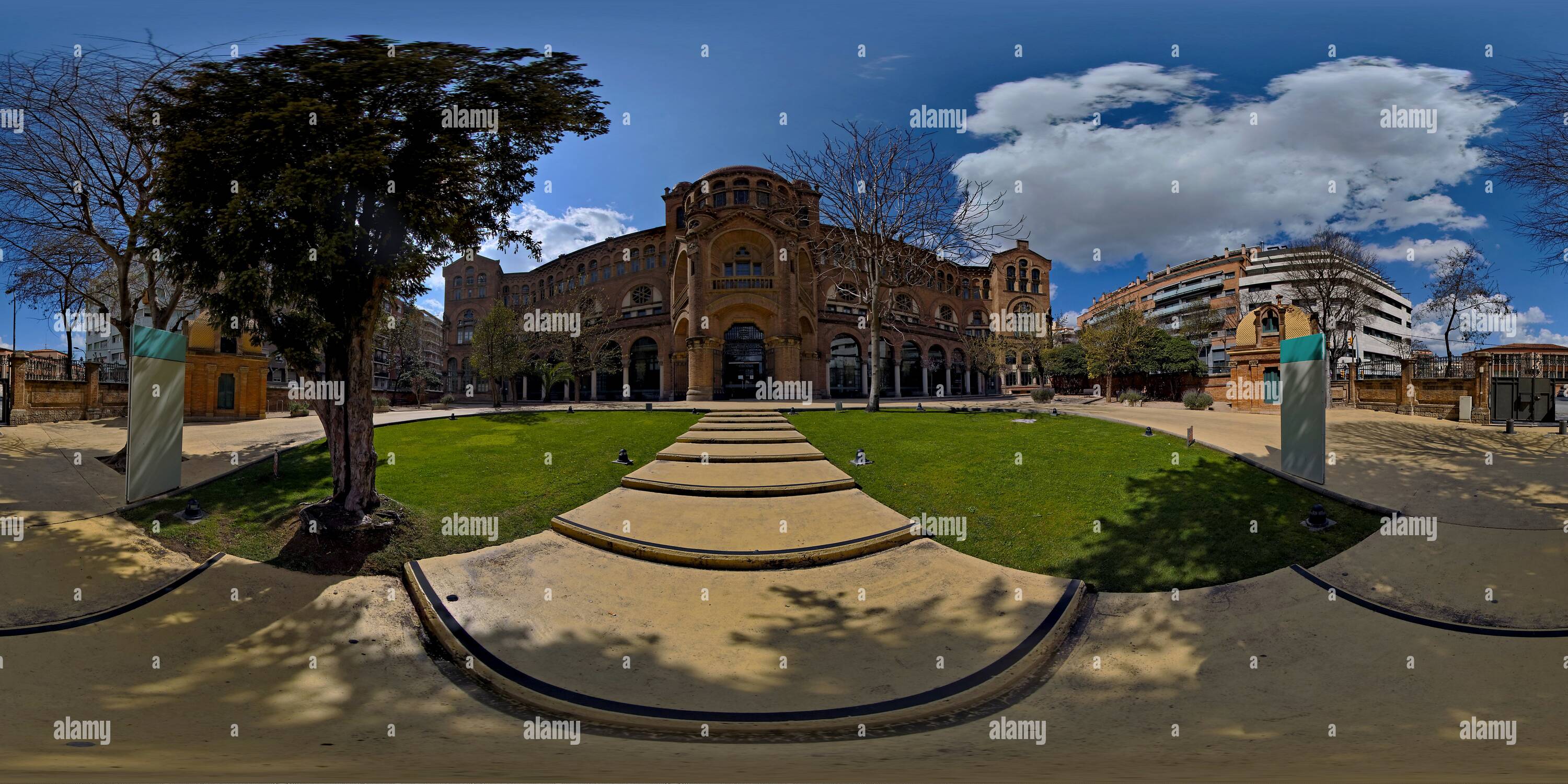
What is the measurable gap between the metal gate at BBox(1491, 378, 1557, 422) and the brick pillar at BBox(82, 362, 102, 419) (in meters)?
47.2

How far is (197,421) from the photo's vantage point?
20344 mm

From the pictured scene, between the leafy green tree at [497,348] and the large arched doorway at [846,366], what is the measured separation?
871 inches

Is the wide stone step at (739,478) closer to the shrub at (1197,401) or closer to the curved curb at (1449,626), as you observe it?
the curved curb at (1449,626)

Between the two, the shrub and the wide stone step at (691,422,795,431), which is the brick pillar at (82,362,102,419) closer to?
the wide stone step at (691,422,795,431)

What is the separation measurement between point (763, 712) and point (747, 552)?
2848mm

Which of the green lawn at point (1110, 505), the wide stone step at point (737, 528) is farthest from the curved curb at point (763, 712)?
the wide stone step at point (737, 528)

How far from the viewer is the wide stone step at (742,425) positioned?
16422 millimetres

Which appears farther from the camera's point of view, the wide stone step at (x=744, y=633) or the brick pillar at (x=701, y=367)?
the brick pillar at (x=701, y=367)

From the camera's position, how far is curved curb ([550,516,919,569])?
7098 mm

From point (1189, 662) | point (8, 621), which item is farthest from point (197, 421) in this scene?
point (1189, 662)

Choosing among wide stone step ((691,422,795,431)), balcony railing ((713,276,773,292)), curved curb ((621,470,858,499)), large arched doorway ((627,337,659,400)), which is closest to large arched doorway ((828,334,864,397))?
balcony railing ((713,276,773,292))

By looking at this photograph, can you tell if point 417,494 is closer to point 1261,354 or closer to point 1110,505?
point 1110,505

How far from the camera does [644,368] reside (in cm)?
4266

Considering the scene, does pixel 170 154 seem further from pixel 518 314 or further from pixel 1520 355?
pixel 1520 355
